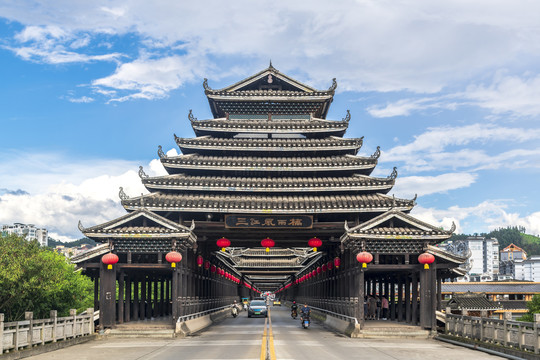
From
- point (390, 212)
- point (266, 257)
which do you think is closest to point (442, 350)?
point (390, 212)

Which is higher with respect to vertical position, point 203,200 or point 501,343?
point 203,200

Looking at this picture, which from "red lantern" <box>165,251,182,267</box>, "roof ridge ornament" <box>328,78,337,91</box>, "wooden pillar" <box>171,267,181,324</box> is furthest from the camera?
"roof ridge ornament" <box>328,78,337,91</box>

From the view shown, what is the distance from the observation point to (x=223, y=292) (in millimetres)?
59938

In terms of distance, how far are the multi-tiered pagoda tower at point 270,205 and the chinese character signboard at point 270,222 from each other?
0.06m

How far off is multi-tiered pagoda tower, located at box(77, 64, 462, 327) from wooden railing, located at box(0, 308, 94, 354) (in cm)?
208

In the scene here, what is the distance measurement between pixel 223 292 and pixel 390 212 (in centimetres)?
3445

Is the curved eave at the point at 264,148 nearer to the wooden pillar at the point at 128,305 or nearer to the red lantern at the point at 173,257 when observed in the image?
the wooden pillar at the point at 128,305

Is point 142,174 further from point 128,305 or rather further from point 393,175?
point 393,175

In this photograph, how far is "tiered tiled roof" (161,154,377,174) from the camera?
3469cm

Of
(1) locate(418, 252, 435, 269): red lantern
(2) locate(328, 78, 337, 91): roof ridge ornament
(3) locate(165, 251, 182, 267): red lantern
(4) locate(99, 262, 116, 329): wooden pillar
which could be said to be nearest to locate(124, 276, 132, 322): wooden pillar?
(4) locate(99, 262, 116, 329): wooden pillar

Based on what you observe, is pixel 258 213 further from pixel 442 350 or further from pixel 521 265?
pixel 521 265

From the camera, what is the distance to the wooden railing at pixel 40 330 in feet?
59.8

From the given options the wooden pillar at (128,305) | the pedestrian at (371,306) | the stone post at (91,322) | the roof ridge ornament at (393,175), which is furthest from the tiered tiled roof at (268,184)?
the stone post at (91,322)

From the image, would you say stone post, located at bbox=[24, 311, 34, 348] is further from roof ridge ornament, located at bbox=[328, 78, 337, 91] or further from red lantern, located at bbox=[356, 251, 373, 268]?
roof ridge ornament, located at bbox=[328, 78, 337, 91]
